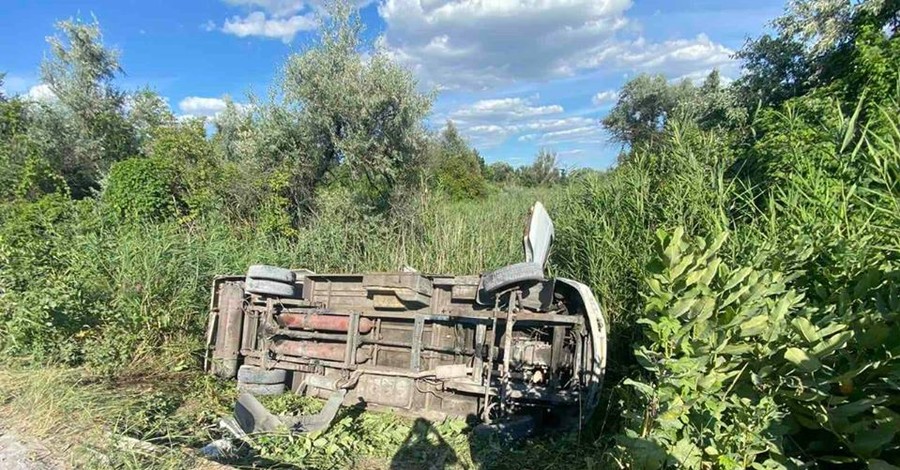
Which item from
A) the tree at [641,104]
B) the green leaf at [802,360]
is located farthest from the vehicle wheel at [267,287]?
the tree at [641,104]

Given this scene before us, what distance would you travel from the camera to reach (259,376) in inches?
193

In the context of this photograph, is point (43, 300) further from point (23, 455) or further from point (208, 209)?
point (208, 209)

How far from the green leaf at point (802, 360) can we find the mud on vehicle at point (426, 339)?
189 cm

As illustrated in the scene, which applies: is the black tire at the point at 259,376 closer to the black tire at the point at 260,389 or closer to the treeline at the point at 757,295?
the black tire at the point at 260,389

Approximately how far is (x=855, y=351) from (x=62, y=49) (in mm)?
18197

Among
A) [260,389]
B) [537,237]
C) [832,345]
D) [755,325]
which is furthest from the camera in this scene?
[260,389]

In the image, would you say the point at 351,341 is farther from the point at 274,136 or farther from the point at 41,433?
the point at 274,136

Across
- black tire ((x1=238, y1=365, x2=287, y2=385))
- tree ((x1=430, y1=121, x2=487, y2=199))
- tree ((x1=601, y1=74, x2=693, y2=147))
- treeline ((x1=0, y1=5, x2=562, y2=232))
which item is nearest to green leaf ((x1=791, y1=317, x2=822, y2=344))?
black tire ((x1=238, y1=365, x2=287, y2=385))

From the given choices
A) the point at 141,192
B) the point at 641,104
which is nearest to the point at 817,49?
the point at 141,192

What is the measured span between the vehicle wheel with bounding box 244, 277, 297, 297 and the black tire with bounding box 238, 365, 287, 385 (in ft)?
2.66

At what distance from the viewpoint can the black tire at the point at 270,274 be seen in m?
5.29

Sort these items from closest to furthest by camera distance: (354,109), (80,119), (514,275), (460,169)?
(514,275) → (354,109) → (80,119) → (460,169)

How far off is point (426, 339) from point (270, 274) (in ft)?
6.47

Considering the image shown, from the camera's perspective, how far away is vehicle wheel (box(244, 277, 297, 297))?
5.26m
